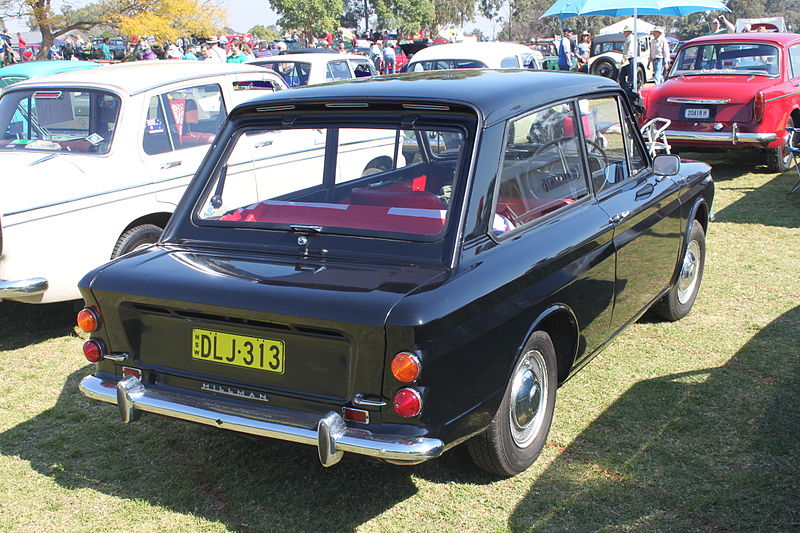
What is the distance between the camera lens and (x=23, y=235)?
17.7 feet

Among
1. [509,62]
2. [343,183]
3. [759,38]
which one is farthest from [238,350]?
[509,62]

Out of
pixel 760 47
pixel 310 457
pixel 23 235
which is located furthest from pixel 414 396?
pixel 760 47

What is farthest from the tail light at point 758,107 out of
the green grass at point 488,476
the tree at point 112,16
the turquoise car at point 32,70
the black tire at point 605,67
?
the tree at point 112,16

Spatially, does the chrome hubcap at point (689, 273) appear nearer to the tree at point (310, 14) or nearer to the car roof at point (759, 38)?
the car roof at point (759, 38)

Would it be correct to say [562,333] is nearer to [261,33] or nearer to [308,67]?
[308,67]

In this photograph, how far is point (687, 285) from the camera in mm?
5891

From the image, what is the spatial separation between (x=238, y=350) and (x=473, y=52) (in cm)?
1218

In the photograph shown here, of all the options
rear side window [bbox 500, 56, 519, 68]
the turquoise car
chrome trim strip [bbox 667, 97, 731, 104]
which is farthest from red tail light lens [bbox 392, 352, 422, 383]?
the turquoise car

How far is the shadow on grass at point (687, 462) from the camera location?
3416mm

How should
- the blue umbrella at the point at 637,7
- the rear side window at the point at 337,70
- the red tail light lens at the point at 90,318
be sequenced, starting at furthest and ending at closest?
the rear side window at the point at 337,70
the blue umbrella at the point at 637,7
the red tail light lens at the point at 90,318

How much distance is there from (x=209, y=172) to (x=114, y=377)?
3.58 feet

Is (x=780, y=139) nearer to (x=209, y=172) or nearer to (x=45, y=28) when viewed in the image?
(x=209, y=172)

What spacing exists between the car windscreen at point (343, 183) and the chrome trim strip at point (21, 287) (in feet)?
6.45

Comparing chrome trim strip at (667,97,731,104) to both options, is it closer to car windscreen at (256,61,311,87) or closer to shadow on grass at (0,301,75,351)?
car windscreen at (256,61,311,87)
